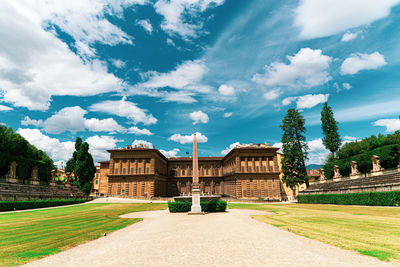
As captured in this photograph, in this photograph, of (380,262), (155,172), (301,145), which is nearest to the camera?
(380,262)

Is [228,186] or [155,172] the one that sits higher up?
[155,172]

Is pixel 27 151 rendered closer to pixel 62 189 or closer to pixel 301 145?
pixel 62 189

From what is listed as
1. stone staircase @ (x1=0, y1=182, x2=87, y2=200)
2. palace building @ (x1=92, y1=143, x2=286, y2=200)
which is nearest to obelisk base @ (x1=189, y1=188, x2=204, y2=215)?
stone staircase @ (x1=0, y1=182, x2=87, y2=200)

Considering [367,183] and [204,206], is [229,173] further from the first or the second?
[204,206]

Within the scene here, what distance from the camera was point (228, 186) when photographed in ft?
196

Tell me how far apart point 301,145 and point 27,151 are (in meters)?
59.3

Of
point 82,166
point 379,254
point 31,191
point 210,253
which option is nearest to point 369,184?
point 379,254

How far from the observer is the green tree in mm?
48688

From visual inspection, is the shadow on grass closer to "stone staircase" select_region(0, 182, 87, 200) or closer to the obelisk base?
the obelisk base

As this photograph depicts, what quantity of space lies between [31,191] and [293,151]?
155ft

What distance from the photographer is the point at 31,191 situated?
33250 mm

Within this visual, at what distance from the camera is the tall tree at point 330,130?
55.0 meters

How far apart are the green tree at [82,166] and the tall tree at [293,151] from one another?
44402mm

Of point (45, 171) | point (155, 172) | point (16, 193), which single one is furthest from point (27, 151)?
point (155, 172)
